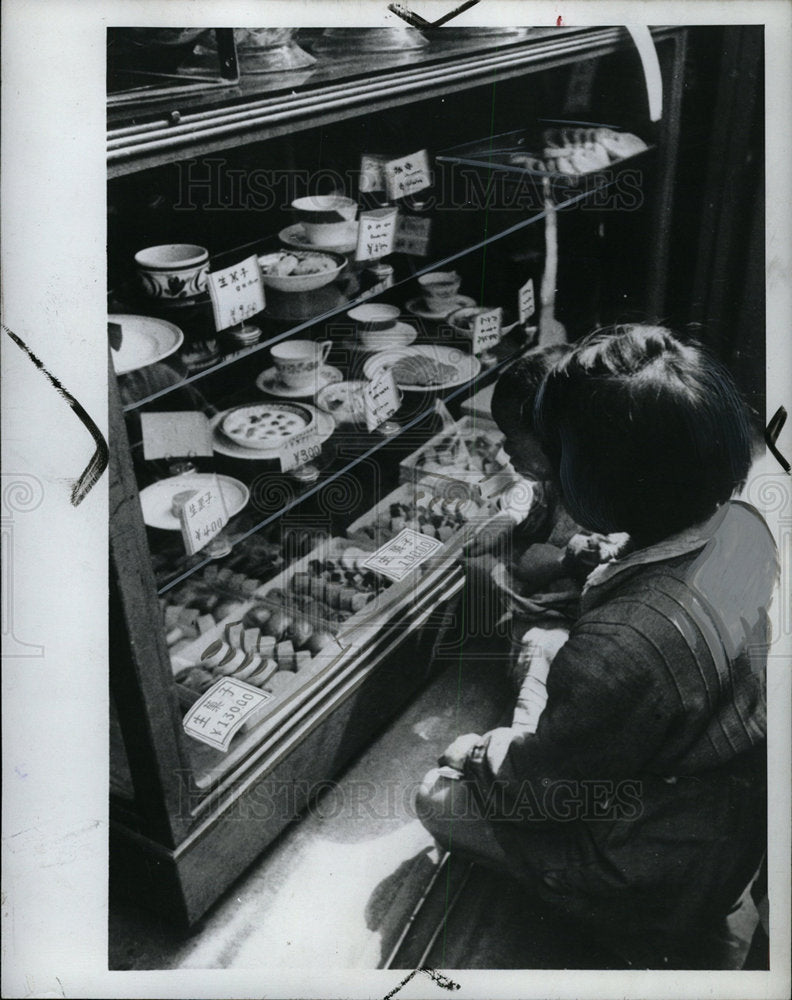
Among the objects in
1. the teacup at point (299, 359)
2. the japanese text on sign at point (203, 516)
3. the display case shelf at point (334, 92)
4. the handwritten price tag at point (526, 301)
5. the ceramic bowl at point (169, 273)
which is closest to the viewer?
the display case shelf at point (334, 92)

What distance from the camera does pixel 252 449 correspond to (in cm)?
182

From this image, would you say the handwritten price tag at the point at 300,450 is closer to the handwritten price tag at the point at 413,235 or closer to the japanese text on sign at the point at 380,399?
the japanese text on sign at the point at 380,399

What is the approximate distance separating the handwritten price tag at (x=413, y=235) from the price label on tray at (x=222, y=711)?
952 mm

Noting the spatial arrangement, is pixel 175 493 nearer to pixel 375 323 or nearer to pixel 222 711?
pixel 222 711

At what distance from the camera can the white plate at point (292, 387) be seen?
1855 millimetres

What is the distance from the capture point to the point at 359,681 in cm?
191

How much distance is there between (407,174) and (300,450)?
584 millimetres

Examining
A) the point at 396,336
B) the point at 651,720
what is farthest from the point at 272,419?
the point at 651,720

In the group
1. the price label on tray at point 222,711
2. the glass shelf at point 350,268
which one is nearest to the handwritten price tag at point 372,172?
the glass shelf at point 350,268

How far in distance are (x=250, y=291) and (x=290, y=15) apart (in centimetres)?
49

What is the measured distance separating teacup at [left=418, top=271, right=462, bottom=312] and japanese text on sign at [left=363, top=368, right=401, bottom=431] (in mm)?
202

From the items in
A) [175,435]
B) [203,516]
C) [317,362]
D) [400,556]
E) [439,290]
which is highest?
[439,290]

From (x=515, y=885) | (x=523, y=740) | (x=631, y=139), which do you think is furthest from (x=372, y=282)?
(x=515, y=885)

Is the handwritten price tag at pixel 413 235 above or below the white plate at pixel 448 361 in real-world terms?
above
